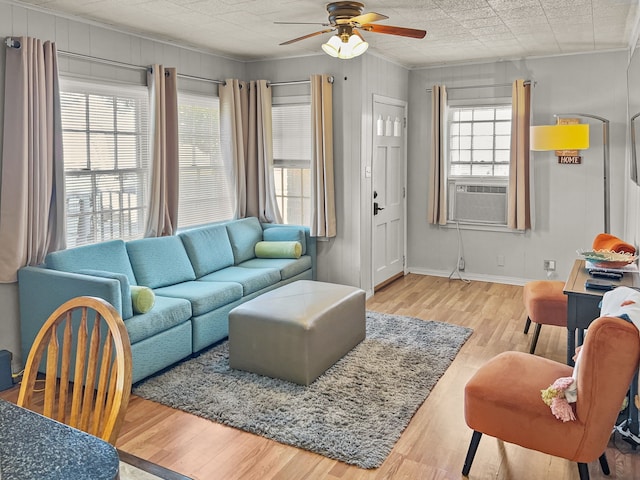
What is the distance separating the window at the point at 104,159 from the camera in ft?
13.4

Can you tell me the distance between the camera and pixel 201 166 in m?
5.39

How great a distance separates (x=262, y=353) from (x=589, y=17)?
3321 mm

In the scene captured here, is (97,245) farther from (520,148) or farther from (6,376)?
(520,148)

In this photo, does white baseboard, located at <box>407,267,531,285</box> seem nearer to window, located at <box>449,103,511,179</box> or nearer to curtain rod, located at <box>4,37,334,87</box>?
window, located at <box>449,103,511,179</box>

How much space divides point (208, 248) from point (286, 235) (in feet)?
3.03

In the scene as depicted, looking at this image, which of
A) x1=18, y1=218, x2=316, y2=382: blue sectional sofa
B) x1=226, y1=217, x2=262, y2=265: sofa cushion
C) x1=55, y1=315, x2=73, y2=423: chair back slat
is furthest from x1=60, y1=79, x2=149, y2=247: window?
x1=55, y1=315, x2=73, y2=423: chair back slat

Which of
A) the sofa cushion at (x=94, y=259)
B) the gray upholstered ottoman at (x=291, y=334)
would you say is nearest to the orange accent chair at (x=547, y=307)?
the gray upholstered ottoman at (x=291, y=334)

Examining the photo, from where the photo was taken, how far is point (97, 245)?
3969 mm

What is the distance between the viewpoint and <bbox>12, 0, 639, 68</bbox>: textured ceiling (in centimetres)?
369

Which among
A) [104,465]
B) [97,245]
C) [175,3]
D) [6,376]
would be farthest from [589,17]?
[6,376]

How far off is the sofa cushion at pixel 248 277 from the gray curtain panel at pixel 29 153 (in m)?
1.35

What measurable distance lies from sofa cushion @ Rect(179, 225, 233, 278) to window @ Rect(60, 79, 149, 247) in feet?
1.45

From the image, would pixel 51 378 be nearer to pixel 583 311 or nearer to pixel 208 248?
pixel 583 311

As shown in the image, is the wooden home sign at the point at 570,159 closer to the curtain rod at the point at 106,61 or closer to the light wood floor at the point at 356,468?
the curtain rod at the point at 106,61
